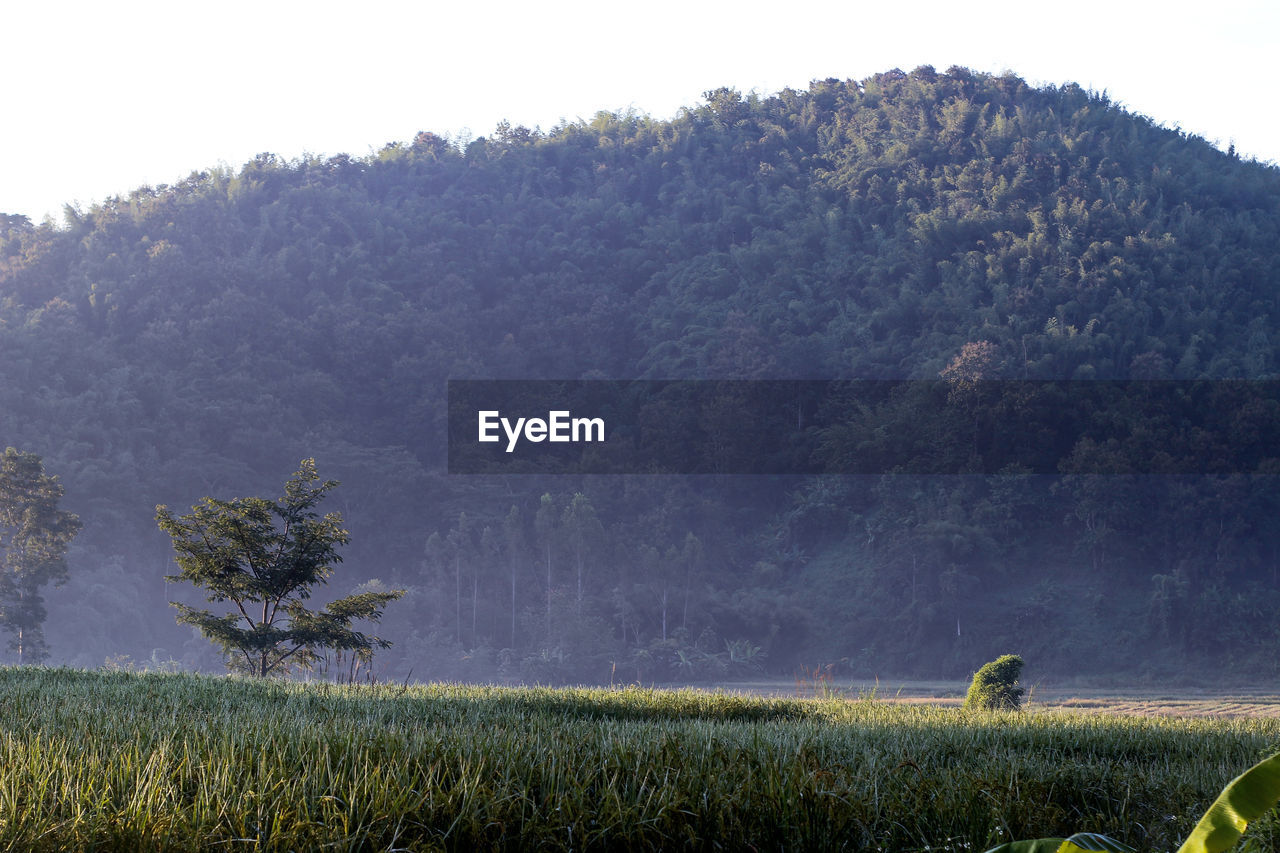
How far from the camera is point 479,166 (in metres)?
110

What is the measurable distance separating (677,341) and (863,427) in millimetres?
19634

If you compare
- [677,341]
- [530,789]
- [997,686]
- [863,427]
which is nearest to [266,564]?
[997,686]

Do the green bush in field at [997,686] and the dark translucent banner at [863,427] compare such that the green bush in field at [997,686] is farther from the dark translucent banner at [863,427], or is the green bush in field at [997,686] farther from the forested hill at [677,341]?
the dark translucent banner at [863,427]

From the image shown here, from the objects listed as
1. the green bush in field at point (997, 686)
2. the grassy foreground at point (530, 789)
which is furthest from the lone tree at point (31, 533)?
the grassy foreground at point (530, 789)

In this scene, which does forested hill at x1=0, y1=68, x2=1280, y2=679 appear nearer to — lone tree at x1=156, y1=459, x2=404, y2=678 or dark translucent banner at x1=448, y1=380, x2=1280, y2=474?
dark translucent banner at x1=448, y1=380, x2=1280, y2=474

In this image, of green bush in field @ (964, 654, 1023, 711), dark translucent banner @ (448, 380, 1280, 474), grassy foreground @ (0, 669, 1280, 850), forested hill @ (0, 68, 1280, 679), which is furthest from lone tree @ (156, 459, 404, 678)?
dark translucent banner @ (448, 380, 1280, 474)

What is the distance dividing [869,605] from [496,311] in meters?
43.6

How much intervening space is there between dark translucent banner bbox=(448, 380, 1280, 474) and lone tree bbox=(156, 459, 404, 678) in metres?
49.4

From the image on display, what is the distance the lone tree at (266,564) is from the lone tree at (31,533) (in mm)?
18994

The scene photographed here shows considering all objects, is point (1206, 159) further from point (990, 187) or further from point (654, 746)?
point (654, 746)

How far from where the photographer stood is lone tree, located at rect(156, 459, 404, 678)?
1650cm

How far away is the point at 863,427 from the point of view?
65750 millimetres

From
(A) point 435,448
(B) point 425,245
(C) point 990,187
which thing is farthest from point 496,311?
(C) point 990,187

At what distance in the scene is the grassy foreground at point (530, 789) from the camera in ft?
9.84
